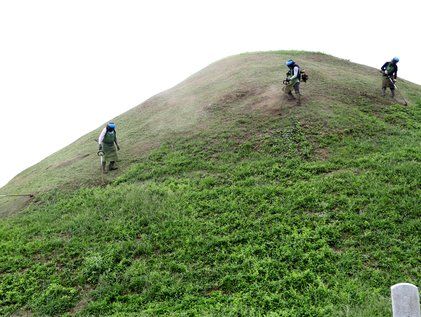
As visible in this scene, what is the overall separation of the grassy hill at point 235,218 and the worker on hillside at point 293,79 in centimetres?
64

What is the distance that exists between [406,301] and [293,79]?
1552 cm

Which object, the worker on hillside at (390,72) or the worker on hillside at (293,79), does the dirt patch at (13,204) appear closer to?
the worker on hillside at (293,79)

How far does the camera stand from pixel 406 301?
4.17m

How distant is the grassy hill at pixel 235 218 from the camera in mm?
8422

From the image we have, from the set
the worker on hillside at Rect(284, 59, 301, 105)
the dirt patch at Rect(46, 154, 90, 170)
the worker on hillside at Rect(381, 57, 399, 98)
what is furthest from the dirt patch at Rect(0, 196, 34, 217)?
the worker on hillside at Rect(381, 57, 399, 98)

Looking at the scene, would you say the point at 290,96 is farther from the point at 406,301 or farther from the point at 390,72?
the point at 406,301

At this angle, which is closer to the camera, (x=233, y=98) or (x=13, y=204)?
(x=13, y=204)

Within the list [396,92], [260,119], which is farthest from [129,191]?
[396,92]

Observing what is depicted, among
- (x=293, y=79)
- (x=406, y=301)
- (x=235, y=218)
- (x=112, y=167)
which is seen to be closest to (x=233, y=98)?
(x=293, y=79)

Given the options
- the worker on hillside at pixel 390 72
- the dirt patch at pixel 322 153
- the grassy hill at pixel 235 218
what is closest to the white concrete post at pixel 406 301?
the grassy hill at pixel 235 218

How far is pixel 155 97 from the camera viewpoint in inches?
1110

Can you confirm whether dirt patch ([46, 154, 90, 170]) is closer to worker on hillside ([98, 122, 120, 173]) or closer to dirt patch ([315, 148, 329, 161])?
worker on hillside ([98, 122, 120, 173])

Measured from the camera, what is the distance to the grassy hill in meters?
8.42

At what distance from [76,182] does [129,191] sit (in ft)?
12.8
